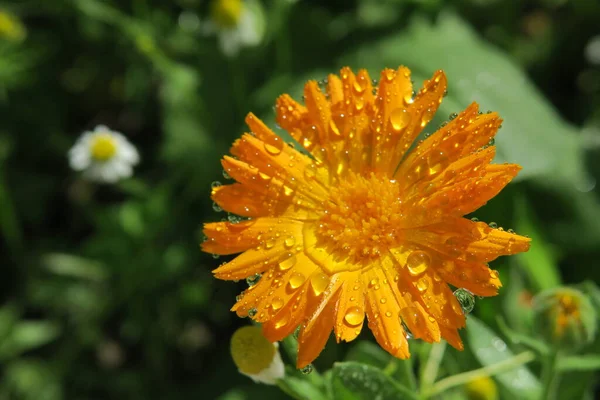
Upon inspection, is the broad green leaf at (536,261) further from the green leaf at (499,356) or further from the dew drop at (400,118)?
the dew drop at (400,118)

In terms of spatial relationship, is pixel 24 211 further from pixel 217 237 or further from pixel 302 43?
pixel 217 237

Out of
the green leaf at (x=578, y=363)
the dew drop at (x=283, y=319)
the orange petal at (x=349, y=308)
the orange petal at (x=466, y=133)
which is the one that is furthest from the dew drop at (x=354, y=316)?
the green leaf at (x=578, y=363)

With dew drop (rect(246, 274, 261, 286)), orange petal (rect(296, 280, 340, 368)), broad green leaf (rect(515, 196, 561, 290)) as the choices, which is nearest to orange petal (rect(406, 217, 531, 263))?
orange petal (rect(296, 280, 340, 368))

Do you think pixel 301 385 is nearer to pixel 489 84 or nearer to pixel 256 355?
pixel 256 355

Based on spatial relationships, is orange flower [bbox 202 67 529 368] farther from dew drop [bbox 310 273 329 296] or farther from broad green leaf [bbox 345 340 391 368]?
broad green leaf [bbox 345 340 391 368]

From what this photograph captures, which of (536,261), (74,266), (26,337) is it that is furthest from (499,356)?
(26,337)

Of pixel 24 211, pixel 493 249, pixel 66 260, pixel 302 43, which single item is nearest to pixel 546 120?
pixel 302 43
